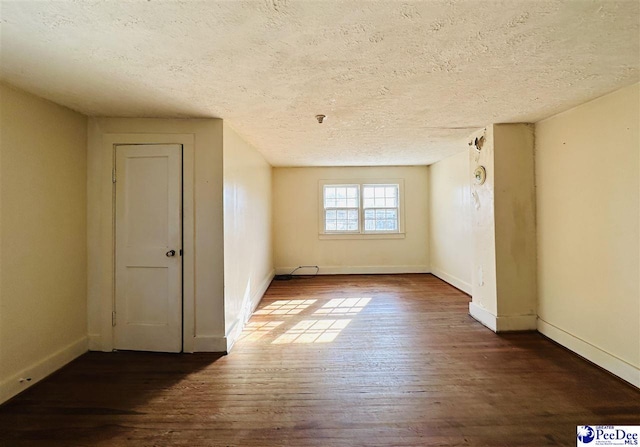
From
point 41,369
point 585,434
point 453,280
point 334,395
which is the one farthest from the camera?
point 453,280

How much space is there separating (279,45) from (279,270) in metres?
4.76

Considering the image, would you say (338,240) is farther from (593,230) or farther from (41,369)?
(41,369)

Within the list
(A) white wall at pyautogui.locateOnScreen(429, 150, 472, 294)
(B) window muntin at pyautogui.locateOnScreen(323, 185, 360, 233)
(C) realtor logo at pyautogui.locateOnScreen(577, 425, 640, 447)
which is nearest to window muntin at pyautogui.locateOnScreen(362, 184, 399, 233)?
(B) window muntin at pyautogui.locateOnScreen(323, 185, 360, 233)

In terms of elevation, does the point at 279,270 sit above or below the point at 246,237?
below

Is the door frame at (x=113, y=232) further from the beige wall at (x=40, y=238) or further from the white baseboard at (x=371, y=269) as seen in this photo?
the white baseboard at (x=371, y=269)

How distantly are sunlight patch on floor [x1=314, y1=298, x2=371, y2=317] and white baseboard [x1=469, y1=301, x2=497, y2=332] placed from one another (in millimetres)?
1363

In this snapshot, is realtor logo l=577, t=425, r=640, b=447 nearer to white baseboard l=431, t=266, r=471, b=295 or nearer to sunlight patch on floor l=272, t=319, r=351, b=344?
sunlight patch on floor l=272, t=319, r=351, b=344

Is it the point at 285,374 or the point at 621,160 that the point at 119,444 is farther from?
the point at 621,160

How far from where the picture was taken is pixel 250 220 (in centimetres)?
376

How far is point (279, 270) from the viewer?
5.79m

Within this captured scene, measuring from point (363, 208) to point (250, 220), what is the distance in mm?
2877

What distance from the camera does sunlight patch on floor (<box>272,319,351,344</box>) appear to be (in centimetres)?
285

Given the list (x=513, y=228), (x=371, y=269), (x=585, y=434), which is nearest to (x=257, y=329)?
(x=585, y=434)

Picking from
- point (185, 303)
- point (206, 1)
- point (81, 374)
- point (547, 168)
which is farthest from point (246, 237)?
point (547, 168)
